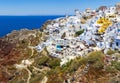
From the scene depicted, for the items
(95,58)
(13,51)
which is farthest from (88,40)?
(13,51)

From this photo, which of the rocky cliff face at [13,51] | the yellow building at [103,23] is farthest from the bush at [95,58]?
the yellow building at [103,23]

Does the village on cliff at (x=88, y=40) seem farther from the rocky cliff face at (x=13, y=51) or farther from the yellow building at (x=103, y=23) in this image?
the rocky cliff face at (x=13, y=51)

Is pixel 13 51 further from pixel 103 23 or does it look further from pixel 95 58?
pixel 95 58

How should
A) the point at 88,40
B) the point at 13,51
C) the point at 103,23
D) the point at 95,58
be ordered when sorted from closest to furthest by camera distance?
the point at 95,58
the point at 88,40
the point at 103,23
the point at 13,51

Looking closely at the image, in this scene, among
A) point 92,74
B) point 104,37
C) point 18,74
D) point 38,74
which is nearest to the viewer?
point 92,74

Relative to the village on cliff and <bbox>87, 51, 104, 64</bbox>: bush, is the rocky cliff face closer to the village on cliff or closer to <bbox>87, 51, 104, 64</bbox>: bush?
→ the village on cliff

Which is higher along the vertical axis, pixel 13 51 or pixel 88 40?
pixel 88 40

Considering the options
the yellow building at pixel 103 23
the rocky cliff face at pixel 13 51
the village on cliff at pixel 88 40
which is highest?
the yellow building at pixel 103 23

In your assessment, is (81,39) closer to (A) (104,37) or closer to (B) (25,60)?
(A) (104,37)

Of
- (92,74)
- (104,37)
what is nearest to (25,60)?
(104,37)

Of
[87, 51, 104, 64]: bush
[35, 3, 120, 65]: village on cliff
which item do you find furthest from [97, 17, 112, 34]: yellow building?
[87, 51, 104, 64]: bush

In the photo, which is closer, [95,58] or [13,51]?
[95,58]
